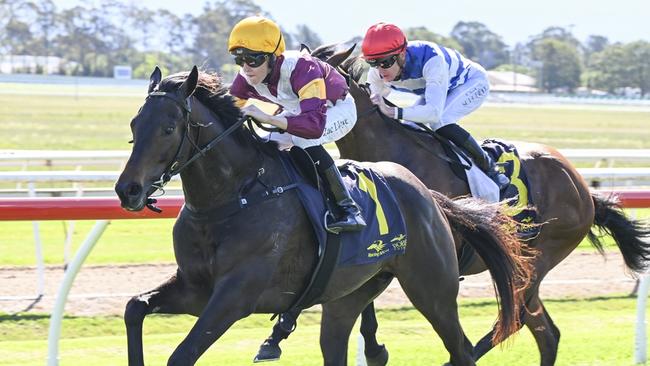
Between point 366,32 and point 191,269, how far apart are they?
201 cm

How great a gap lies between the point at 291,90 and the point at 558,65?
259ft

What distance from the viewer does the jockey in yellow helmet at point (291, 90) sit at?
12.9 ft

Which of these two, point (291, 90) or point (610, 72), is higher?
point (291, 90)

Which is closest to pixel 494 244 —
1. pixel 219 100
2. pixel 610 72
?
pixel 219 100

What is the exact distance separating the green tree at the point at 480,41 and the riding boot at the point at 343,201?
92.8 m

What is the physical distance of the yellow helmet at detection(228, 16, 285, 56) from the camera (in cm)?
392

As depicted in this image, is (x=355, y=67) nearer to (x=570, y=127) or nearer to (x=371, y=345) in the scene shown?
(x=371, y=345)

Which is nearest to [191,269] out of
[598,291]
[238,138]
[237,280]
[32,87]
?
[237,280]

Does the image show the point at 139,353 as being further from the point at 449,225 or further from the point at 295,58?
the point at 449,225

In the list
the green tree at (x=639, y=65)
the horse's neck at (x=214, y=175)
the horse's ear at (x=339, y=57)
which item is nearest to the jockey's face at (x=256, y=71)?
the horse's neck at (x=214, y=175)

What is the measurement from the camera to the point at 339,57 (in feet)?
17.5

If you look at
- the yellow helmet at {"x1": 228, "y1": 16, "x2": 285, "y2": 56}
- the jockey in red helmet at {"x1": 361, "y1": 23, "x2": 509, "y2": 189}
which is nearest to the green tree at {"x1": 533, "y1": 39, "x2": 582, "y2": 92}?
the jockey in red helmet at {"x1": 361, "y1": 23, "x2": 509, "y2": 189}

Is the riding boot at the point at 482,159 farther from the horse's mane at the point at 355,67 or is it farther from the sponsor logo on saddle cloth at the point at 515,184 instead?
the horse's mane at the point at 355,67

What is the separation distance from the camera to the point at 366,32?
17.6ft
